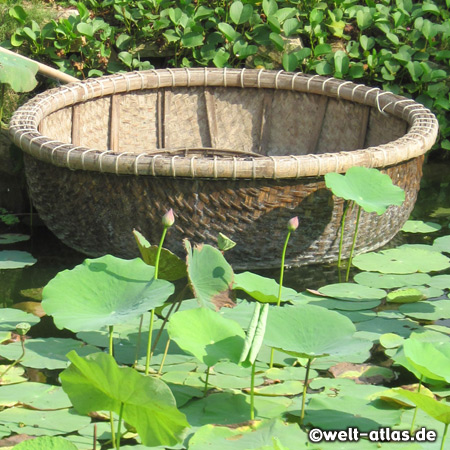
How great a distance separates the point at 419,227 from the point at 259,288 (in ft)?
4.56

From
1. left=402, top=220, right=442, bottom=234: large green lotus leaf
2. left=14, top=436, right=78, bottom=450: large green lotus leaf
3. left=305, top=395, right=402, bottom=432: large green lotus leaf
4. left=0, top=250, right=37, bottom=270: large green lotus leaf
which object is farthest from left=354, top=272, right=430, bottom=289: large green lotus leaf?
left=14, top=436, right=78, bottom=450: large green lotus leaf

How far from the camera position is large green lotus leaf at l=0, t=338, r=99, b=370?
87.7 inches

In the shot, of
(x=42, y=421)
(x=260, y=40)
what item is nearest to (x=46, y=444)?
(x=42, y=421)

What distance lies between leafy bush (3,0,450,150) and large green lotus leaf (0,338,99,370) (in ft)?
6.64

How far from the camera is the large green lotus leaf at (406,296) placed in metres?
2.71

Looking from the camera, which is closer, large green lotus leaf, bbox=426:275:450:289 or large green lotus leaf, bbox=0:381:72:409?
large green lotus leaf, bbox=0:381:72:409

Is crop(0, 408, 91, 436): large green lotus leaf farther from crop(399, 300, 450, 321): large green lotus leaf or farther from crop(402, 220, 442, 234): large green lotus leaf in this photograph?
crop(402, 220, 442, 234): large green lotus leaf

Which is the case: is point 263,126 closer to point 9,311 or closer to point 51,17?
point 51,17

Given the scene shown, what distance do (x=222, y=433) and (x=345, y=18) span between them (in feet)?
10.3

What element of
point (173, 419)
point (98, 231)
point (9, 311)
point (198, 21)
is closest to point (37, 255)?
point (98, 231)

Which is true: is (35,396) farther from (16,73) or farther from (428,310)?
(16,73)

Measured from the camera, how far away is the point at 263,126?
13.5 ft

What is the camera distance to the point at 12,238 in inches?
137

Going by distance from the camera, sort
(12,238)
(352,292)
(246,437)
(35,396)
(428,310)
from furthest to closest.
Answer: (12,238) → (352,292) → (428,310) → (35,396) → (246,437)
